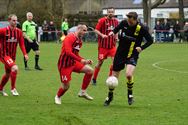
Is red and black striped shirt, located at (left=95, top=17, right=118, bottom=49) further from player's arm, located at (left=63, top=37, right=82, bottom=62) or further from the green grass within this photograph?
player's arm, located at (left=63, top=37, right=82, bottom=62)

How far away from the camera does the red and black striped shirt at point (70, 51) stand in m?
11.2

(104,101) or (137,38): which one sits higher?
(137,38)

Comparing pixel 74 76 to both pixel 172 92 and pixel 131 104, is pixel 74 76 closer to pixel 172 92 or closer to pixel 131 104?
pixel 172 92

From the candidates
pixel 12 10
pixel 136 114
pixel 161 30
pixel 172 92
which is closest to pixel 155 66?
pixel 172 92

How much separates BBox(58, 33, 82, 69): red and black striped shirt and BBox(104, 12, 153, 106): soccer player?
947mm

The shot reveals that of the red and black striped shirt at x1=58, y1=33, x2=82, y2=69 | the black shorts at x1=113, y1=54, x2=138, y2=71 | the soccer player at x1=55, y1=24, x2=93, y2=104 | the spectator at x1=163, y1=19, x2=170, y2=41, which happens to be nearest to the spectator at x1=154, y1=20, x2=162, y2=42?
the spectator at x1=163, y1=19, x2=170, y2=41

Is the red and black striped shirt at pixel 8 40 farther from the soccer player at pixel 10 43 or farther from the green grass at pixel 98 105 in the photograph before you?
the green grass at pixel 98 105

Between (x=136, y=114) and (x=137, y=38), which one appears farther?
(x=137, y=38)

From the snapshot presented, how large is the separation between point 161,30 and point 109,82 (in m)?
35.1

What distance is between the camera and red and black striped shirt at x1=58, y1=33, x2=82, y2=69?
11203 mm

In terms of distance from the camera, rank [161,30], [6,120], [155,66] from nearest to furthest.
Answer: [6,120] < [155,66] < [161,30]

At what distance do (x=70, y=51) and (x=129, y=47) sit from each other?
1.35 metres

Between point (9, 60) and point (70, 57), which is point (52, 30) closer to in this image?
point (9, 60)

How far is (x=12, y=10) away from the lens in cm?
6775
